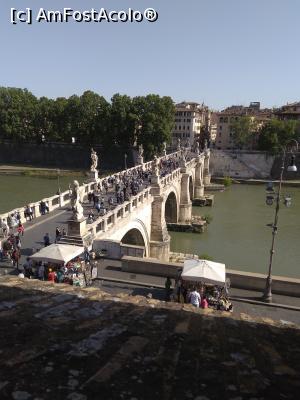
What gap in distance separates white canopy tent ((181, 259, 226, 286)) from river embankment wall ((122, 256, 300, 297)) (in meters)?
1.16

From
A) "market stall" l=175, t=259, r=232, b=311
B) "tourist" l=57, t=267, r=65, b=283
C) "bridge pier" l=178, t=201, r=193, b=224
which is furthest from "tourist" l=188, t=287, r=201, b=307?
"bridge pier" l=178, t=201, r=193, b=224

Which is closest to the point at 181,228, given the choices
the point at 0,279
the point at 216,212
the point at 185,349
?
the point at 216,212

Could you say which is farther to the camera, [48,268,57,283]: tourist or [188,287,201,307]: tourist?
[48,268,57,283]: tourist

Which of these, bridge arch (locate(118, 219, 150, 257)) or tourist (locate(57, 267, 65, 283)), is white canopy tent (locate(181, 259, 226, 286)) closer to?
tourist (locate(57, 267, 65, 283))

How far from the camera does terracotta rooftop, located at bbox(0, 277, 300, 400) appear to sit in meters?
3.02

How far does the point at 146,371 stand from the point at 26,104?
69712mm

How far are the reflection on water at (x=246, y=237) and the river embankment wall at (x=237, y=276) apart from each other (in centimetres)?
1182

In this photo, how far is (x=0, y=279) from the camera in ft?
22.1

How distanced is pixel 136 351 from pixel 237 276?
31.0 feet

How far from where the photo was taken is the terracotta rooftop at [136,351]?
3023 mm

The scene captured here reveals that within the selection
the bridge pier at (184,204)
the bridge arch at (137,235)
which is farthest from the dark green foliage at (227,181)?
the bridge arch at (137,235)

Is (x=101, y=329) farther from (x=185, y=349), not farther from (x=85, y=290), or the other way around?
(x=85, y=290)

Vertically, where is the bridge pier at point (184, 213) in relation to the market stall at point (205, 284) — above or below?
below

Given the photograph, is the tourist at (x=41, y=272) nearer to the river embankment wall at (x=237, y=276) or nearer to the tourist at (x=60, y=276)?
the tourist at (x=60, y=276)
